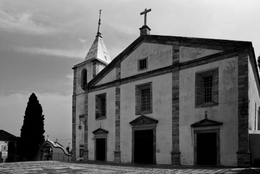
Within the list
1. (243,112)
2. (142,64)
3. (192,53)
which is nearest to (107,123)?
(142,64)

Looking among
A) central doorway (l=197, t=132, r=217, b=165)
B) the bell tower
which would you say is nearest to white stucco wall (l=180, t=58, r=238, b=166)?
central doorway (l=197, t=132, r=217, b=165)

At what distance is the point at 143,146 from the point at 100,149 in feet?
15.0

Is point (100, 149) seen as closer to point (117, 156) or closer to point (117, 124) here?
point (117, 156)

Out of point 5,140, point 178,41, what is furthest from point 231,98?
point 5,140

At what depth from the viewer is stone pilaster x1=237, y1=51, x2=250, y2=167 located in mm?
12797

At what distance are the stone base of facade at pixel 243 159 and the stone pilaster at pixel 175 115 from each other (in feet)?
11.9

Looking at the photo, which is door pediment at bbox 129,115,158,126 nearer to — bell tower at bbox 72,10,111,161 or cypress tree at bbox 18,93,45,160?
bell tower at bbox 72,10,111,161

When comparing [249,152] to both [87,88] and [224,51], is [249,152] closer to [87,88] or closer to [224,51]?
[224,51]

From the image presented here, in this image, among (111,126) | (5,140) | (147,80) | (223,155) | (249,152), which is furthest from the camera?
(5,140)

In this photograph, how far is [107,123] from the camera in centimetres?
2019

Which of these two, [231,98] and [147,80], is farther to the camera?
[147,80]

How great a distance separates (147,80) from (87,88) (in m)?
6.82

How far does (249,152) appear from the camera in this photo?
500 inches

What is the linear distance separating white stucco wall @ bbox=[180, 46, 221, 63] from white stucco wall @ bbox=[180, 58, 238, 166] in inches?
28.2
